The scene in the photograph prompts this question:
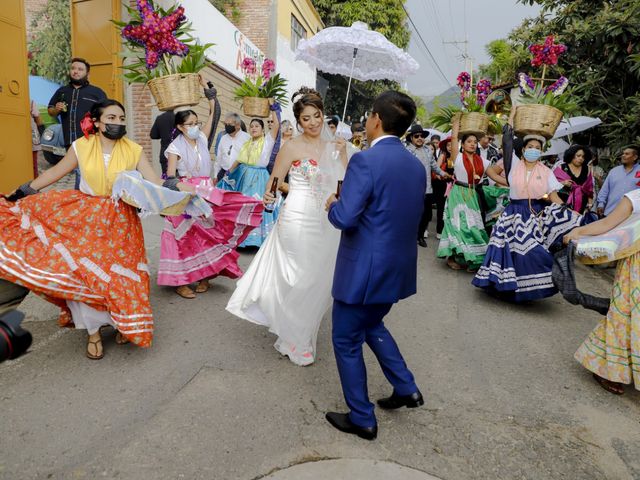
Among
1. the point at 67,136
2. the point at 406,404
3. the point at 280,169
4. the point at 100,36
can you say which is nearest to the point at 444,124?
the point at 280,169

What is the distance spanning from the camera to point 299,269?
3658 mm

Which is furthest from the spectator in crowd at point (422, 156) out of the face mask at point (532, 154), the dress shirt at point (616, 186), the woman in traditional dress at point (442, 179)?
the face mask at point (532, 154)

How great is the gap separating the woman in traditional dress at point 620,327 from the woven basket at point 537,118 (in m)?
1.76

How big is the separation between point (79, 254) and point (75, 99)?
3.88 meters

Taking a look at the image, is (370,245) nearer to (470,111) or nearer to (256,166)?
(470,111)

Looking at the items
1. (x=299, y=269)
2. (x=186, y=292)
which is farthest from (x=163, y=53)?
(x=299, y=269)

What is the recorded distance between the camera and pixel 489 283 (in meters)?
5.57

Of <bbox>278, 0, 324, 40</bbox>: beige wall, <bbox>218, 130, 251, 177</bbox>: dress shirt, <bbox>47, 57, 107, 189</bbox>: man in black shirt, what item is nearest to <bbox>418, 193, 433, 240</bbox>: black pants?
<bbox>218, 130, 251, 177</bbox>: dress shirt

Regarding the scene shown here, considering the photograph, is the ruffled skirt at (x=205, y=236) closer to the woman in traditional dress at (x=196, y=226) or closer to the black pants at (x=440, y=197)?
the woman in traditional dress at (x=196, y=226)

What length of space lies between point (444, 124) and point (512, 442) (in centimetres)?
475

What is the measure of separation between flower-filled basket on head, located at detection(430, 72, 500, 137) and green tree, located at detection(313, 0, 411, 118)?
21030 mm

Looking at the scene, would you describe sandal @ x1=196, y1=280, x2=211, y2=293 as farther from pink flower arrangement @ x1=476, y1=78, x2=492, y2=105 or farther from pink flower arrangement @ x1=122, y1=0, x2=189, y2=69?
pink flower arrangement @ x1=476, y1=78, x2=492, y2=105

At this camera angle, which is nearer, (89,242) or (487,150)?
(89,242)

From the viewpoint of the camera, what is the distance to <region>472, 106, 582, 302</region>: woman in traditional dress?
5.36 meters
